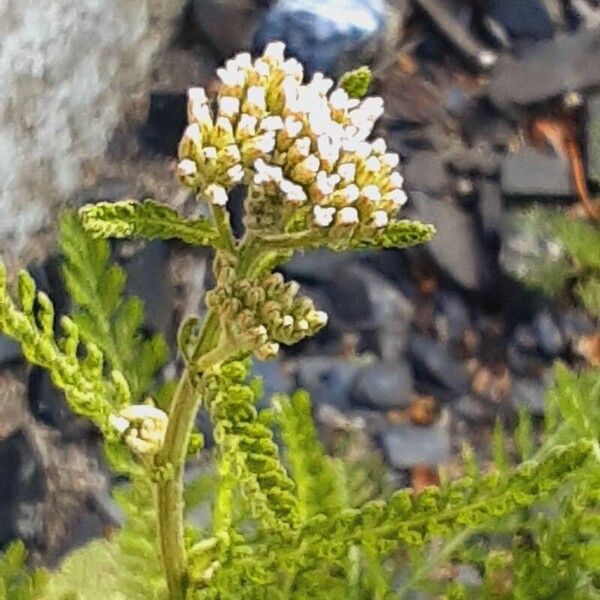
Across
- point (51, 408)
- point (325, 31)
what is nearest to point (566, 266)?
point (325, 31)

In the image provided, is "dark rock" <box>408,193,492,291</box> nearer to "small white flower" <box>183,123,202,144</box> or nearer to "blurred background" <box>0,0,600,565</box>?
"blurred background" <box>0,0,600,565</box>

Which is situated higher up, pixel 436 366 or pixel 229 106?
pixel 229 106

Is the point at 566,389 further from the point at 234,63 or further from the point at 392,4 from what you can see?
the point at 392,4

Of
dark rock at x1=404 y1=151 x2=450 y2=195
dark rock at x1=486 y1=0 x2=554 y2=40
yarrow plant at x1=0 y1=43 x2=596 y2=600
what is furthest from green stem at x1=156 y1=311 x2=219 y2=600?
dark rock at x1=486 y1=0 x2=554 y2=40

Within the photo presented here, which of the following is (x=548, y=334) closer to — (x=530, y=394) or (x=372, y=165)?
(x=530, y=394)

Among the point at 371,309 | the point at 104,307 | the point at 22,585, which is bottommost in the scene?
the point at 371,309

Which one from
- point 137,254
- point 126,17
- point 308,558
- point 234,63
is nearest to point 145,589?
point 308,558
